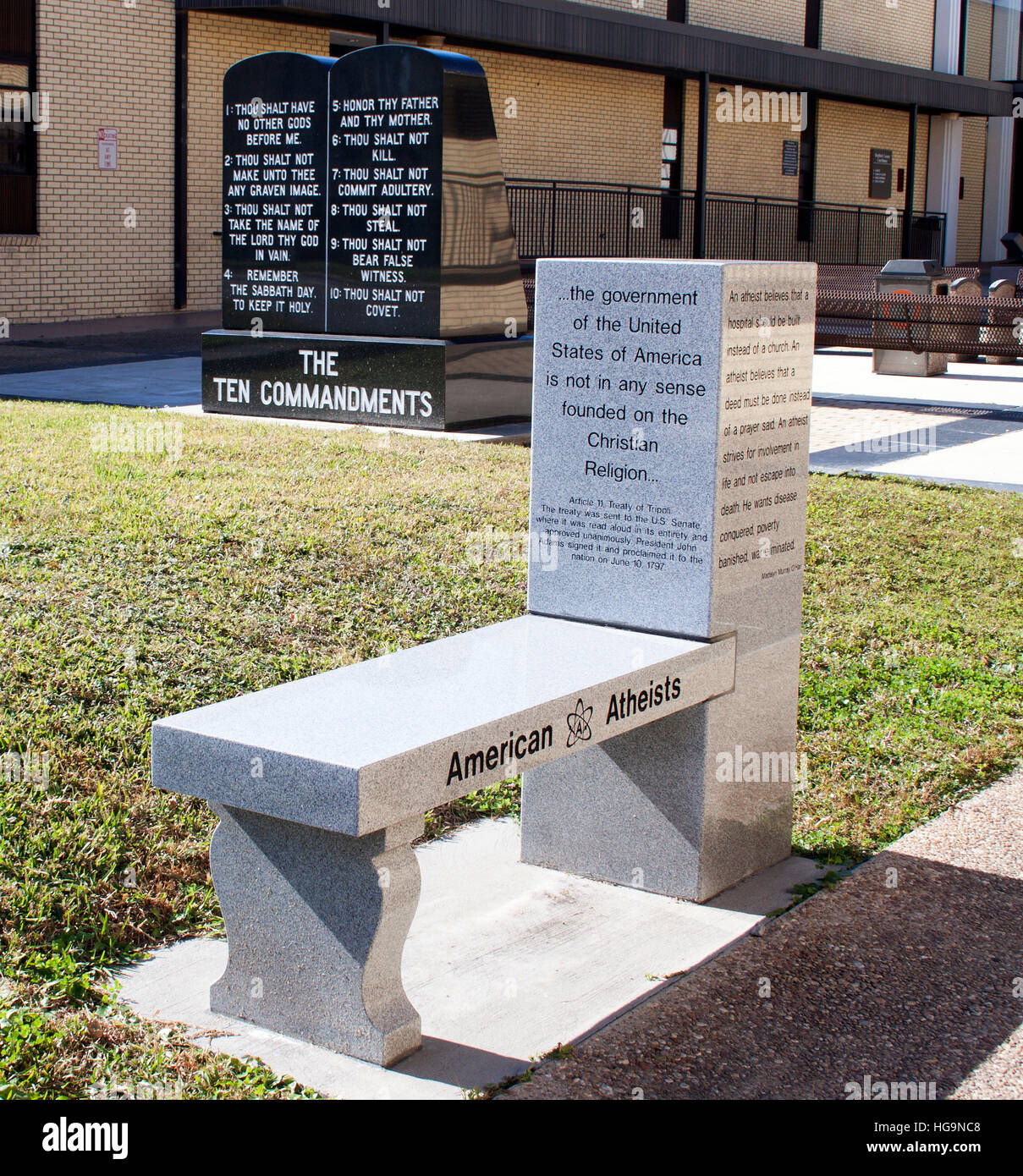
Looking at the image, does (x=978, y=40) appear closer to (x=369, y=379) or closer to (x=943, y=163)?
(x=943, y=163)

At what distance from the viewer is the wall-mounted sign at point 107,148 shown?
1891 centimetres

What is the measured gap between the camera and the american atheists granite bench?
2.92 meters

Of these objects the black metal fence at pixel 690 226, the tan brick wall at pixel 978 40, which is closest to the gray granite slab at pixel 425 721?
the black metal fence at pixel 690 226

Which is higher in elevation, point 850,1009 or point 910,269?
point 910,269

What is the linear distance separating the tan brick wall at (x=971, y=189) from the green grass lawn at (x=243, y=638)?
2990 cm

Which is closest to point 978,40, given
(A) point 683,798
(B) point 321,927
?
(A) point 683,798

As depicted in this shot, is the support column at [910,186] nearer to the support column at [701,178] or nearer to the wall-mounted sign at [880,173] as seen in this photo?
the wall-mounted sign at [880,173]

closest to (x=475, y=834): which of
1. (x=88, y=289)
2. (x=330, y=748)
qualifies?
(x=330, y=748)

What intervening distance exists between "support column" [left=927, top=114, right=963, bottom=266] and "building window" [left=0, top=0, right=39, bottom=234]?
23970 millimetres

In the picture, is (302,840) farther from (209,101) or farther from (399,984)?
(209,101)

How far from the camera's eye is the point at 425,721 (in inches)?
124

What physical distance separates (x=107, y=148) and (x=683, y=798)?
1723 cm

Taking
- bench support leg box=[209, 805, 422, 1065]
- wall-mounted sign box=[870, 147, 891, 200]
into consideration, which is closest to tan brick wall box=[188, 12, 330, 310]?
wall-mounted sign box=[870, 147, 891, 200]
